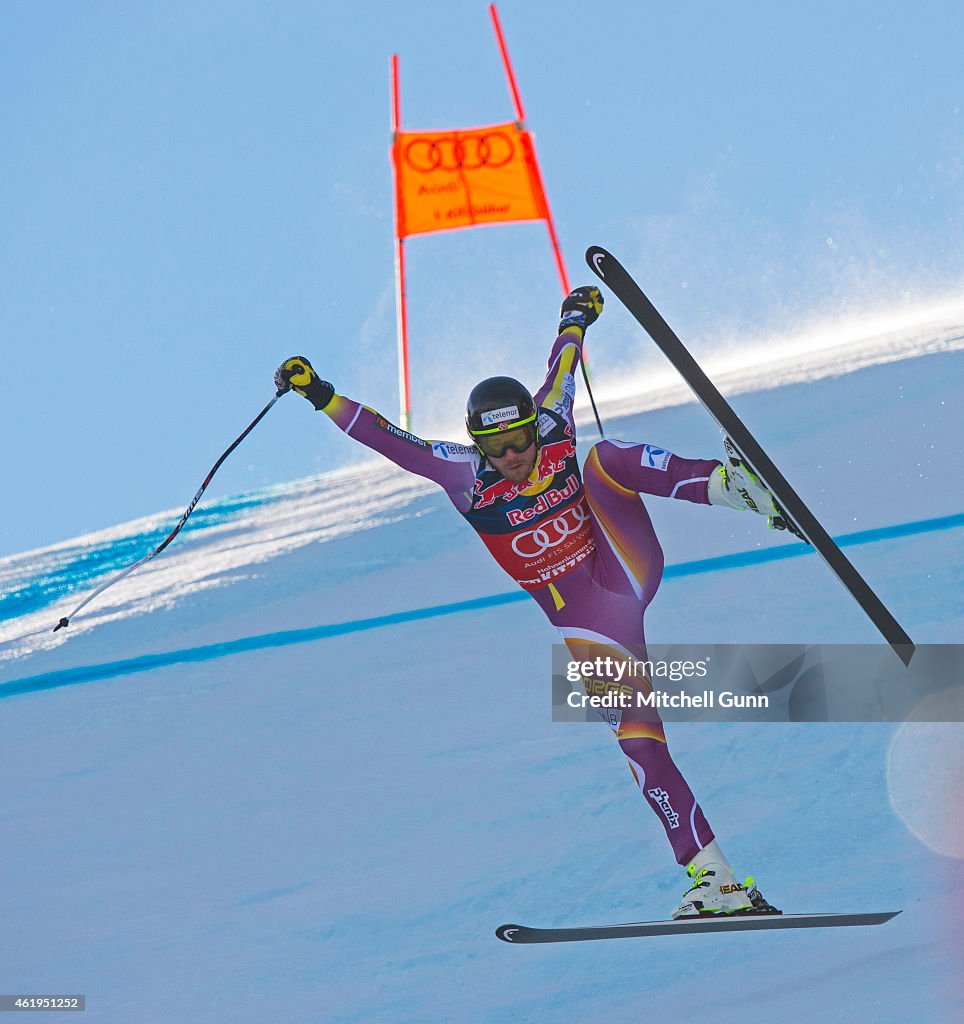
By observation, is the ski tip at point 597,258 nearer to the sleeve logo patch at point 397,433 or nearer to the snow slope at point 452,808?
the sleeve logo patch at point 397,433

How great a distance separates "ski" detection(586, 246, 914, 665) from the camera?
125 inches

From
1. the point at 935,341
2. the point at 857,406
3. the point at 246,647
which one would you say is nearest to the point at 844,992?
the point at 246,647

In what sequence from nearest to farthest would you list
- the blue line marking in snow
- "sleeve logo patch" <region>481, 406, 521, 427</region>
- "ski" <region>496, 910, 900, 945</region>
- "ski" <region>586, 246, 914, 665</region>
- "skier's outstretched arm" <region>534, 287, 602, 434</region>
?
"ski" <region>496, 910, 900, 945</region>, "ski" <region>586, 246, 914, 665</region>, "sleeve logo patch" <region>481, 406, 521, 427</region>, "skier's outstretched arm" <region>534, 287, 602, 434</region>, the blue line marking in snow

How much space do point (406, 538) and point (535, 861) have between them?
4.98 m

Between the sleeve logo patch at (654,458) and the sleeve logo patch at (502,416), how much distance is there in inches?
15.8

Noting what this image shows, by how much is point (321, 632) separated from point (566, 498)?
3.67 meters

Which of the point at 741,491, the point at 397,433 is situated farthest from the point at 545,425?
the point at 741,491

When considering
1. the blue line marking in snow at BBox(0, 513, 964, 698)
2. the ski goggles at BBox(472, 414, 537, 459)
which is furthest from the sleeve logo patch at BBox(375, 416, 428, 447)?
the blue line marking in snow at BBox(0, 513, 964, 698)

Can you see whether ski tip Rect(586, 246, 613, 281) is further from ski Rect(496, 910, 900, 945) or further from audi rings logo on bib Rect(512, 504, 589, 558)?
ski Rect(496, 910, 900, 945)

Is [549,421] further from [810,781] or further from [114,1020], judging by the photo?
[114,1020]

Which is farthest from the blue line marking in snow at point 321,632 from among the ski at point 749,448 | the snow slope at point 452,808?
the ski at point 749,448

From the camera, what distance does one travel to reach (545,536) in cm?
342

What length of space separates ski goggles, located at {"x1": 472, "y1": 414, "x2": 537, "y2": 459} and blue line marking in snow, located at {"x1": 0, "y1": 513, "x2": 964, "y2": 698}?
3295mm

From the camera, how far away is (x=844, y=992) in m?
2.82
